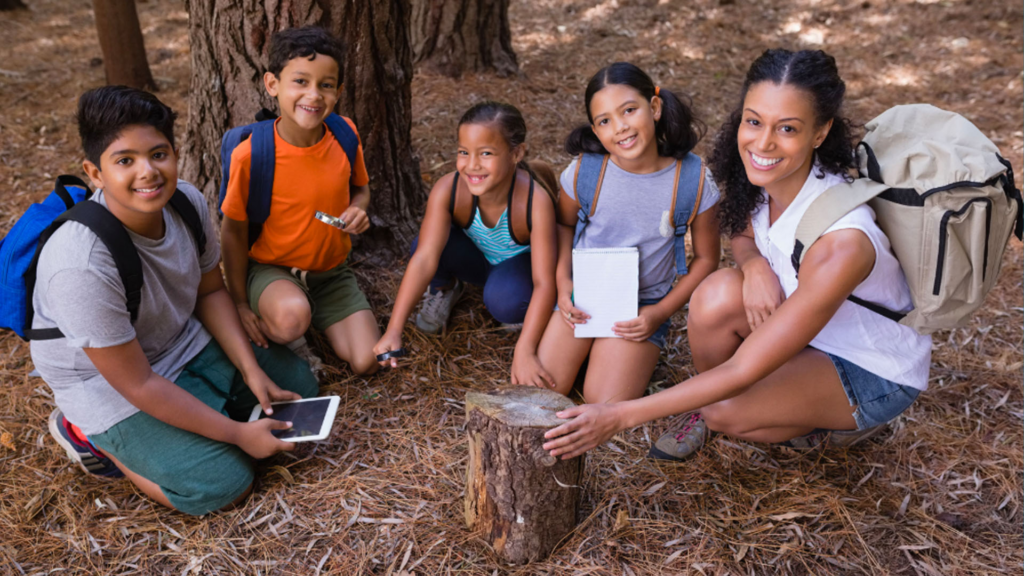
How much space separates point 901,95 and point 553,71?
3465 mm

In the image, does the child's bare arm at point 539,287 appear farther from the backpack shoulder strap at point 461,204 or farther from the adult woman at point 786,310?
the adult woman at point 786,310

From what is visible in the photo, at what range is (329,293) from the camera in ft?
11.4

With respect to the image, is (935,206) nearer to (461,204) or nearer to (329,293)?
(461,204)

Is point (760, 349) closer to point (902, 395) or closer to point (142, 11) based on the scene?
point (902, 395)

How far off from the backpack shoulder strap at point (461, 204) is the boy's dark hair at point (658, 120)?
53 centimetres

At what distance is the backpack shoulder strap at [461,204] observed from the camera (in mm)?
3179

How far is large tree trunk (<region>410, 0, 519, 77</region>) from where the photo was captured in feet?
20.2

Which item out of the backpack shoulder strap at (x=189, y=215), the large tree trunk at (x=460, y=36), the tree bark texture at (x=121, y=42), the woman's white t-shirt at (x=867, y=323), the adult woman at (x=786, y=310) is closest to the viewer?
the adult woman at (x=786, y=310)

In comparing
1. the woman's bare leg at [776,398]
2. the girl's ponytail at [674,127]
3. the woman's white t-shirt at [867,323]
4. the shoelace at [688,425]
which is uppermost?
the girl's ponytail at [674,127]

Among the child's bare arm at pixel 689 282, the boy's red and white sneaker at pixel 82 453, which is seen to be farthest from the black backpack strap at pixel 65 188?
the child's bare arm at pixel 689 282

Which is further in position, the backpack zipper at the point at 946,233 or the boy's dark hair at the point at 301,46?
the boy's dark hair at the point at 301,46

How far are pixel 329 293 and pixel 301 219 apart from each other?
0.49 m

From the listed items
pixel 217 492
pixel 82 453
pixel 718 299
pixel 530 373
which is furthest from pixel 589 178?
pixel 82 453

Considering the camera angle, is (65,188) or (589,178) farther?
(589,178)
